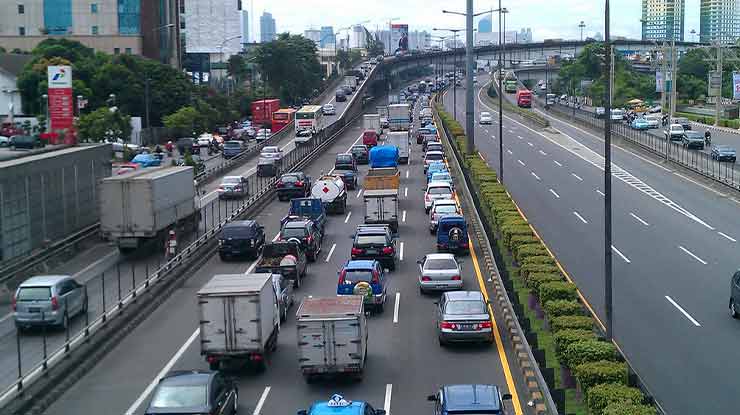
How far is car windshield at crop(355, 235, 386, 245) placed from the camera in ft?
112

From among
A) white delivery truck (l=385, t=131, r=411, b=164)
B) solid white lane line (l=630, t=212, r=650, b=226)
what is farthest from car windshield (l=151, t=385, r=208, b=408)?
white delivery truck (l=385, t=131, r=411, b=164)

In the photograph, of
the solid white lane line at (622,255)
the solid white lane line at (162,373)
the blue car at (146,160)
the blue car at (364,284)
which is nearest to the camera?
the solid white lane line at (162,373)

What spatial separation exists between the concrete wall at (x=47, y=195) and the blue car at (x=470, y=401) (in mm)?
20261

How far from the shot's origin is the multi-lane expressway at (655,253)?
73.5ft

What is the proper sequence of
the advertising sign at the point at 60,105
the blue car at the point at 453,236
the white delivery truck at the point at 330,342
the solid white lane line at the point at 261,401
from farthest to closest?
1. the advertising sign at the point at 60,105
2. the blue car at the point at 453,236
3. the white delivery truck at the point at 330,342
4. the solid white lane line at the point at 261,401

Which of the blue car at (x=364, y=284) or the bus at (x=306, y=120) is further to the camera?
the bus at (x=306, y=120)

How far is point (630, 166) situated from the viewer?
6488 centimetres

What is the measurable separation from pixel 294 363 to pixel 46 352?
562cm

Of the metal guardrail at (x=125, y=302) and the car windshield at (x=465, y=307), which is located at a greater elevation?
the car windshield at (x=465, y=307)

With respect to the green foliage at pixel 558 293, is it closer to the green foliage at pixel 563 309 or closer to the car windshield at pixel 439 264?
the green foliage at pixel 563 309

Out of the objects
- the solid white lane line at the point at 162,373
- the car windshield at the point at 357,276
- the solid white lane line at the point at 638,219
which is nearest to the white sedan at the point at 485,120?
the solid white lane line at the point at 638,219

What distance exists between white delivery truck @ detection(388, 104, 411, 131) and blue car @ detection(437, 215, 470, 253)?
5364 centimetres

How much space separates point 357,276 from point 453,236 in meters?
9.29

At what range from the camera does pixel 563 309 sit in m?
23.7
